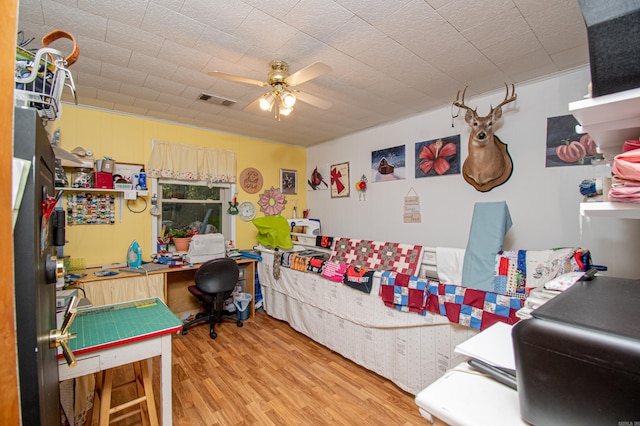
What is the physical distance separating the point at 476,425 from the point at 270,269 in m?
3.05

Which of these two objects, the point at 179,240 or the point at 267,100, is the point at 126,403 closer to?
the point at 267,100

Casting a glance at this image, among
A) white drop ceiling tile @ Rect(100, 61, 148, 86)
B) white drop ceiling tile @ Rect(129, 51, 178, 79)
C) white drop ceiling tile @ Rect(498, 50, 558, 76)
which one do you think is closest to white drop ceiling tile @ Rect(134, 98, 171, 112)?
white drop ceiling tile @ Rect(100, 61, 148, 86)

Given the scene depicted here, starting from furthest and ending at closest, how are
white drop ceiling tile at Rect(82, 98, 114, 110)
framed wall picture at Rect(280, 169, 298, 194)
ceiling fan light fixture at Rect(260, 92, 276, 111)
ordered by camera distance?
framed wall picture at Rect(280, 169, 298, 194) < white drop ceiling tile at Rect(82, 98, 114, 110) < ceiling fan light fixture at Rect(260, 92, 276, 111)

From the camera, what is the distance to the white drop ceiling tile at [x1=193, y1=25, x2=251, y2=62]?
5.67 feet

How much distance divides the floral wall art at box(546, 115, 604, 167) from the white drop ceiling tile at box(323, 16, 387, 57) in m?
1.61

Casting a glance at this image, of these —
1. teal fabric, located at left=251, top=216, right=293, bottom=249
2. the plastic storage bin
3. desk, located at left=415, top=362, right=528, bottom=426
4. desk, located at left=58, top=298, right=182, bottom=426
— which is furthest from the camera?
teal fabric, located at left=251, top=216, right=293, bottom=249

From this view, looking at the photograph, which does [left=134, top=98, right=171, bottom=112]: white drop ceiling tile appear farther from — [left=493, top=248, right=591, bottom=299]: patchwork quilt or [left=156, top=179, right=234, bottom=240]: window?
[left=493, top=248, right=591, bottom=299]: patchwork quilt

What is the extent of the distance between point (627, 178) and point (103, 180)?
3.81m

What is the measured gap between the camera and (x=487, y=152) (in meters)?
2.44

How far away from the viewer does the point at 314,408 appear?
Result: 194 cm

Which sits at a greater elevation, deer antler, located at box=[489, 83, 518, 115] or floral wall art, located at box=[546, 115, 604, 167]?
deer antler, located at box=[489, 83, 518, 115]

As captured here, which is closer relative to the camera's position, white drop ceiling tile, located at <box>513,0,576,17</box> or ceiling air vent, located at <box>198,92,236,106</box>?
white drop ceiling tile, located at <box>513,0,576,17</box>

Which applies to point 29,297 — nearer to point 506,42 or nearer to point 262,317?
point 506,42

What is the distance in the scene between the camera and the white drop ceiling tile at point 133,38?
167 cm
